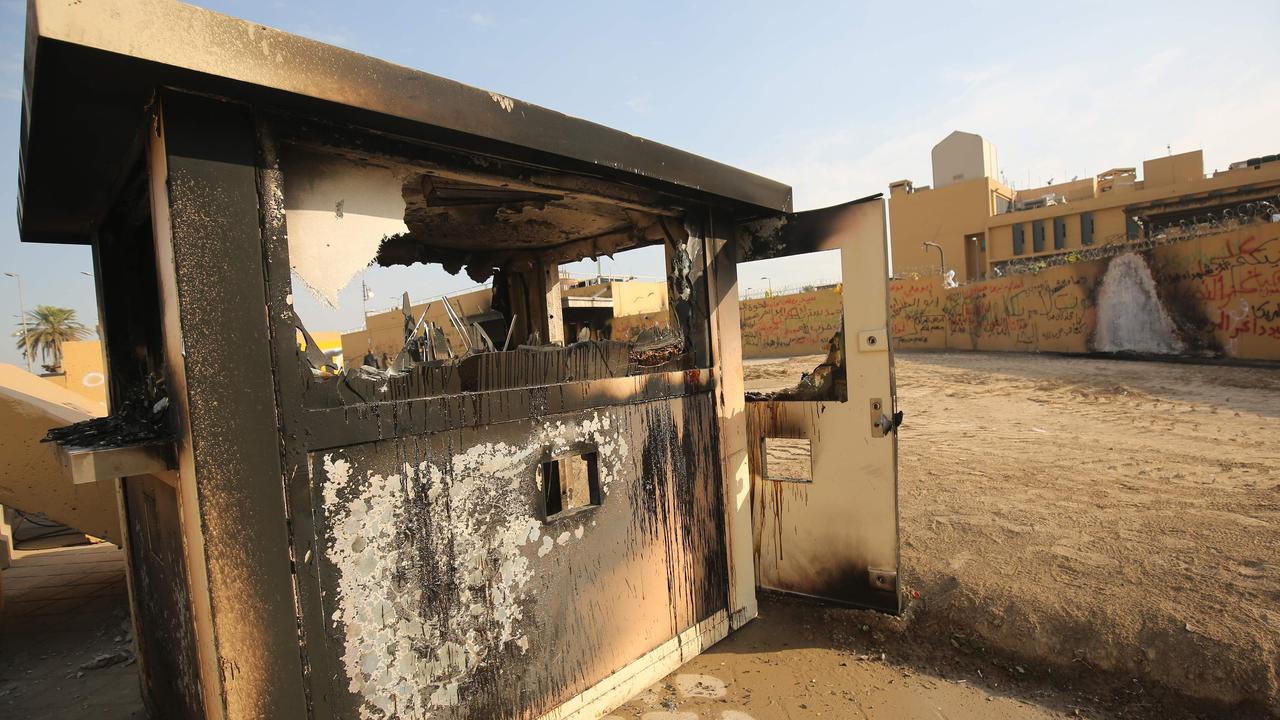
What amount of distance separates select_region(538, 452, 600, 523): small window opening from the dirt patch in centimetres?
224

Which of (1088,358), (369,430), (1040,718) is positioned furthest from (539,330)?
(1088,358)

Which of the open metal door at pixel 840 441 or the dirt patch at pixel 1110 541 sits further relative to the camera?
the open metal door at pixel 840 441

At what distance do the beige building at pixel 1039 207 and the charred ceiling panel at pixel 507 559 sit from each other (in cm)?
1978

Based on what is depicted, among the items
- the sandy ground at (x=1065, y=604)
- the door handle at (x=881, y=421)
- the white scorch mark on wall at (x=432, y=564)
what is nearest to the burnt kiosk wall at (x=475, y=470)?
the white scorch mark on wall at (x=432, y=564)

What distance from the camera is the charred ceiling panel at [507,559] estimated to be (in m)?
2.27

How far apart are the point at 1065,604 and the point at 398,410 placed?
3806mm

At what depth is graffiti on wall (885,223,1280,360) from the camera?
10.9m

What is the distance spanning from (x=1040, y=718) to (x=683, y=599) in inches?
71.7

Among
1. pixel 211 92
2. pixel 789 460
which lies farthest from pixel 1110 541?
pixel 211 92

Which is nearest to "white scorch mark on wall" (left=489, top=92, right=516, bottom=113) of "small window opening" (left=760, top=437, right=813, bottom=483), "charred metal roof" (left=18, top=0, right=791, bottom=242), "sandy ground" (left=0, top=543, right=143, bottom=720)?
"charred metal roof" (left=18, top=0, right=791, bottom=242)

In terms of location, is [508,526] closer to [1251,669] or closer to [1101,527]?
[1251,669]

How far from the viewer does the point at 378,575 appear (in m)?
2.30

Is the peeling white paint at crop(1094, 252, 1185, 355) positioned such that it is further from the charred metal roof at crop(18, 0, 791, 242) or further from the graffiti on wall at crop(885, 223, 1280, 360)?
the charred metal roof at crop(18, 0, 791, 242)

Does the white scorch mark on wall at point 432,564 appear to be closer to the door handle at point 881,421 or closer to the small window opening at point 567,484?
the small window opening at point 567,484
